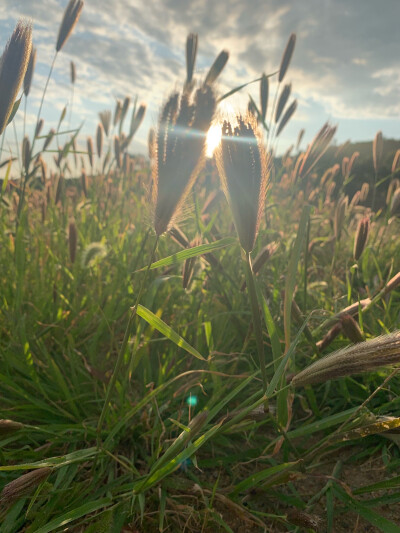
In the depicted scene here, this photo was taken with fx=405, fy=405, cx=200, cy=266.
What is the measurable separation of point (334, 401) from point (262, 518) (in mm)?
565

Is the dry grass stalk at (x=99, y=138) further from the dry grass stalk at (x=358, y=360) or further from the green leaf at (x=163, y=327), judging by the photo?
the dry grass stalk at (x=358, y=360)

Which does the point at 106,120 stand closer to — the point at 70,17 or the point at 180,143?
the point at 70,17

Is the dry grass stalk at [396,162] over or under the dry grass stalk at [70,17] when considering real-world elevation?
under

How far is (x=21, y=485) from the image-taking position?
0.77m

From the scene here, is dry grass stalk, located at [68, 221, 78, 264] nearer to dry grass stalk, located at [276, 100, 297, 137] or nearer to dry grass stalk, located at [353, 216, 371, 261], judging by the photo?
dry grass stalk, located at [353, 216, 371, 261]

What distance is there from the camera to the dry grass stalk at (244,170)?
775 mm

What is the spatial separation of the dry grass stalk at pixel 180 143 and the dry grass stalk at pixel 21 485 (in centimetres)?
60

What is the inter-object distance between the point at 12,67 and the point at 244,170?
2.02ft

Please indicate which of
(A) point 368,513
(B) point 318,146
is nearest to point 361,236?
(B) point 318,146

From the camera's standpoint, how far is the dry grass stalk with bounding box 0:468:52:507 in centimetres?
76

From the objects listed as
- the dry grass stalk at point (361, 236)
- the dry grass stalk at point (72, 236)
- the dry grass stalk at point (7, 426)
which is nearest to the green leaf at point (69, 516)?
the dry grass stalk at point (7, 426)

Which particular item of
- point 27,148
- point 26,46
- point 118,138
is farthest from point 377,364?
point 118,138

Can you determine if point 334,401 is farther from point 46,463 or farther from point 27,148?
point 27,148

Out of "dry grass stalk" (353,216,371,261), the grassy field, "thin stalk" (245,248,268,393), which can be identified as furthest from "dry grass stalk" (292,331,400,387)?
"dry grass stalk" (353,216,371,261)
